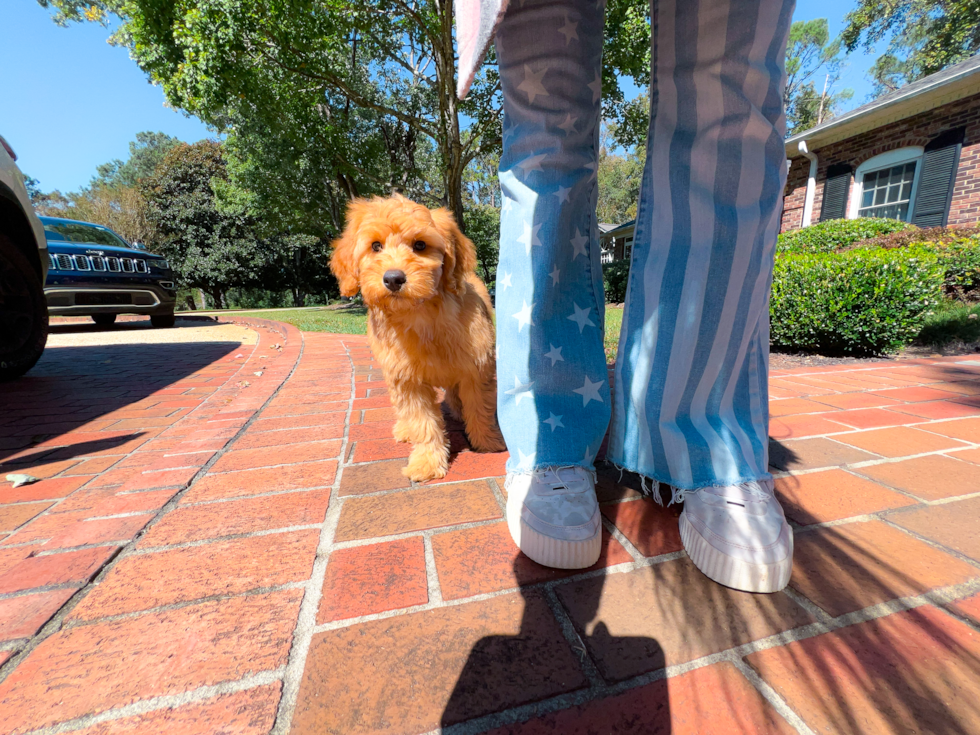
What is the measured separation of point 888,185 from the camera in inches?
414

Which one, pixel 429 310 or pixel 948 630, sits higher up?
pixel 429 310

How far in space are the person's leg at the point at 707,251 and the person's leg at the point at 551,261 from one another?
19 cm

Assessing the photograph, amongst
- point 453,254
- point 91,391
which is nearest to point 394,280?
point 453,254

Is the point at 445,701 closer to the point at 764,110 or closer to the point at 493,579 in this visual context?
the point at 493,579

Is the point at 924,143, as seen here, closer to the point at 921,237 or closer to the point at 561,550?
the point at 921,237

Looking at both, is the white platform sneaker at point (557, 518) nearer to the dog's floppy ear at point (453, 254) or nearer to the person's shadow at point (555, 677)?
the person's shadow at point (555, 677)

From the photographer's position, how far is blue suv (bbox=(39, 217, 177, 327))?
750 cm

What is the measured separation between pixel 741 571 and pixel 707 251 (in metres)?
0.95

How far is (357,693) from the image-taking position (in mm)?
925

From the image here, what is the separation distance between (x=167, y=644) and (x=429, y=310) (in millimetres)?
1571

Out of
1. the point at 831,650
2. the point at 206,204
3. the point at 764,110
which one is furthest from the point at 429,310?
the point at 206,204

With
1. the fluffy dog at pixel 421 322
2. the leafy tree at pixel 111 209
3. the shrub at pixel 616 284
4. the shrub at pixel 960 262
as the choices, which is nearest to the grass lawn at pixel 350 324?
the fluffy dog at pixel 421 322

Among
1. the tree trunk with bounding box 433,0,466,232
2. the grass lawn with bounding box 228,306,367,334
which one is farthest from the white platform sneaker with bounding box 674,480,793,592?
the tree trunk with bounding box 433,0,466,232

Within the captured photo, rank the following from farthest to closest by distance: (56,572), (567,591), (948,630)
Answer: (56,572), (567,591), (948,630)
